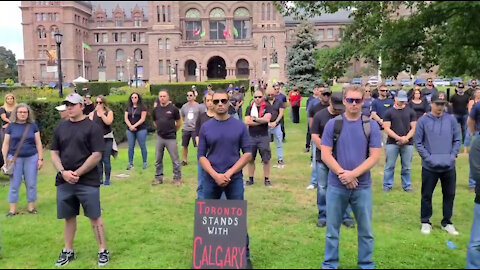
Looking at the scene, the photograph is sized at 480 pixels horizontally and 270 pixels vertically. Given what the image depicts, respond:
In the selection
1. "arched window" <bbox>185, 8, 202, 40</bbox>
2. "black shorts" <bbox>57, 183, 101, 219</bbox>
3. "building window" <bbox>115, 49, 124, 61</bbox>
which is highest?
"arched window" <bbox>185, 8, 202, 40</bbox>

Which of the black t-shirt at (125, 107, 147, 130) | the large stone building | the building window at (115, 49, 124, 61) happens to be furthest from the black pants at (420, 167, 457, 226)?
the building window at (115, 49, 124, 61)

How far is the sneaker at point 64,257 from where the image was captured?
18.5ft

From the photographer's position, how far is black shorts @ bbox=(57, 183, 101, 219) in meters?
5.52

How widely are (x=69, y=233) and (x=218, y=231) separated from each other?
6.63ft

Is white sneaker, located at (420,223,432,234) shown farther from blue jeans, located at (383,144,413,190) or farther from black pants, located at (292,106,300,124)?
black pants, located at (292,106,300,124)

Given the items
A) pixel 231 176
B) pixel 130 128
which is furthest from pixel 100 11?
pixel 231 176

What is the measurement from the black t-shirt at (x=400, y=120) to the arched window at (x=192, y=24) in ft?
249

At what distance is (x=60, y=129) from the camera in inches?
219

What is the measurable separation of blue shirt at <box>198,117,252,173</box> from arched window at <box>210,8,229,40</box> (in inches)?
3102

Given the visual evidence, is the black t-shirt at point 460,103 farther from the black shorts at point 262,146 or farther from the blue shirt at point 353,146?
the blue shirt at point 353,146

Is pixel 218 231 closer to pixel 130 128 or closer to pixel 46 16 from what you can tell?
pixel 130 128

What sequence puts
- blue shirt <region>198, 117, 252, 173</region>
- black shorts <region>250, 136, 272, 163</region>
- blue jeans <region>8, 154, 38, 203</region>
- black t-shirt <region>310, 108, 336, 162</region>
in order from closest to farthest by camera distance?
1. blue shirt <region>198, 117, 252, 173</region>
2. black t-shirt <region>310, 108, 336, 162</region>
3. blue jeans <region>8, 154, 38, 203</region>
4. black shorts <region>250, 136, 272, 163</region>

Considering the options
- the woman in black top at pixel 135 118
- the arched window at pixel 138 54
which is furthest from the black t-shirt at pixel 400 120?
the arched window at pixel 138 54

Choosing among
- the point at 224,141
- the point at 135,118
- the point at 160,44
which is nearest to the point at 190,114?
the point at 135,118
